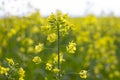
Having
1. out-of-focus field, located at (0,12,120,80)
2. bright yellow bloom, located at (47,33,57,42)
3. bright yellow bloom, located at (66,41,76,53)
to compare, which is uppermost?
bright yellow bloom, located at (47,33,57,42)

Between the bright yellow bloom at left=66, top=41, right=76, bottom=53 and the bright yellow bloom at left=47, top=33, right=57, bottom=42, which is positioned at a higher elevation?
the bright yellow bloom at left=47, top=33, right=57, bottom=42

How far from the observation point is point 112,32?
32.4ft

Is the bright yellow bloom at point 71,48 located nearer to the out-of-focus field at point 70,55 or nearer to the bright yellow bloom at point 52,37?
the bright yellow bloom at point 52,37

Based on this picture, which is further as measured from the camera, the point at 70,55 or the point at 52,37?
the point at 70,55

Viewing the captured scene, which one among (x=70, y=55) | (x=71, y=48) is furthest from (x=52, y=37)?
(x=70, y=55)

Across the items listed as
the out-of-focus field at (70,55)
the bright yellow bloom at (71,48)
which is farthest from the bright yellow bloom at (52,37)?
the out-of-focus field at (70,55)

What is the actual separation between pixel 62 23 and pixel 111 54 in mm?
4754

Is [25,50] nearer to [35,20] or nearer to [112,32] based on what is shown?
[35,20]

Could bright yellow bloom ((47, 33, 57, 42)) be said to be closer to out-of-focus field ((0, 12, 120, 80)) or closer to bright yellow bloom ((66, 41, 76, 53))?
bright yellow bloom ((66, 41, 76, 53))

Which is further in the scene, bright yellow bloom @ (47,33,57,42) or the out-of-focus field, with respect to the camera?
the out-of-focus field

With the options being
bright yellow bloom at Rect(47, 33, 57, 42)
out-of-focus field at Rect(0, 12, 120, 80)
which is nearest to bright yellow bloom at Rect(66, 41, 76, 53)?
bright yellow bloom at Rect(47, 33, 57, 42)

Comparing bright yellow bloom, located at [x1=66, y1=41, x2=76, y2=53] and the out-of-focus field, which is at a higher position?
bright yellow bloom, located at [x1=66, y1=41, x2=76, y2=53]

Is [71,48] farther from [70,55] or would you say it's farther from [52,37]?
[70,55]

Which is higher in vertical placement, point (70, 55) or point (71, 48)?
point (71, 48)
